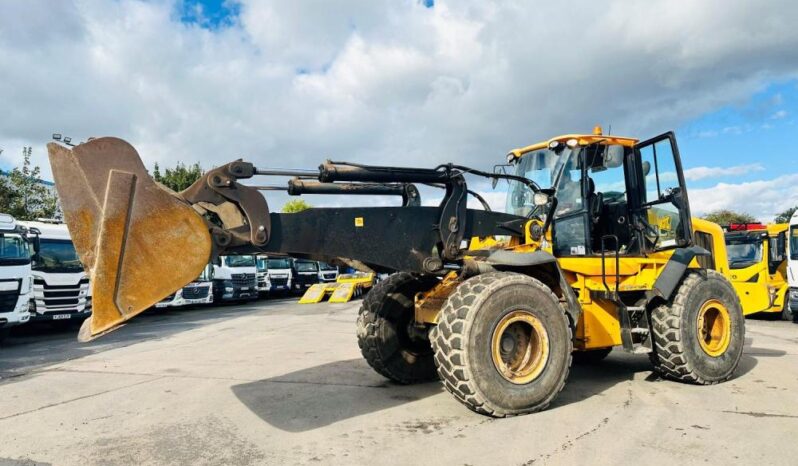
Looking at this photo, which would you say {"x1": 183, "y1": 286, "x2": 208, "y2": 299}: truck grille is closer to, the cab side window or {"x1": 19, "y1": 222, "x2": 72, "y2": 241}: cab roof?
{"x1": 19, "y1": 222, "x2": 72, "y2": 241}: cab roof

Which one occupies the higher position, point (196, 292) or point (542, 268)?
point (542, 268)

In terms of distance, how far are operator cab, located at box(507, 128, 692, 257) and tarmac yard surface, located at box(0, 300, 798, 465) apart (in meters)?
1.66

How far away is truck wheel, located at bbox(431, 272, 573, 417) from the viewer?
492 centimetres

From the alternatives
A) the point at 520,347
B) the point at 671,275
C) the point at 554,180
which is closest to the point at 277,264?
the point at 554,180

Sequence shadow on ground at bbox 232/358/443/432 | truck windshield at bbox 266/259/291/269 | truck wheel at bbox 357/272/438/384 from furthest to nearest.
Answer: truck windshield at bbox 266/259/291/269
truck wheel at bbox 357/272/438/384
shadow on ground at bbox 232/358/443/432

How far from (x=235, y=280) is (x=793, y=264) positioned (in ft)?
62.8

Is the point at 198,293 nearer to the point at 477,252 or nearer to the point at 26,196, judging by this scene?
the point at 26,196

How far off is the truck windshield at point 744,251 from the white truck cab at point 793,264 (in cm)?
108

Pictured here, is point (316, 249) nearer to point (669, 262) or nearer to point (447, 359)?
point (447, 359)

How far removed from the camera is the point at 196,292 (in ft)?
68.9

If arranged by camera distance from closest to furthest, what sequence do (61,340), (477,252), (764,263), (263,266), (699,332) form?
1. (477,252)
2. (699,332)
3. (61,340)
4. (764,263)
5. (263,266)

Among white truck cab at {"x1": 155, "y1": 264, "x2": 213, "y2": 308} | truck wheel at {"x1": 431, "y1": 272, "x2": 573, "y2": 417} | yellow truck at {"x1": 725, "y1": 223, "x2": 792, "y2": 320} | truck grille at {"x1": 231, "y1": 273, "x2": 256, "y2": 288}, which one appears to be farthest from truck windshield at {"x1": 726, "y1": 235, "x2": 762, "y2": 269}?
truck grille at {"x1": 231, "y1": 273, "x2": 256, "y2": 288}

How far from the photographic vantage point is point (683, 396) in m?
5.92

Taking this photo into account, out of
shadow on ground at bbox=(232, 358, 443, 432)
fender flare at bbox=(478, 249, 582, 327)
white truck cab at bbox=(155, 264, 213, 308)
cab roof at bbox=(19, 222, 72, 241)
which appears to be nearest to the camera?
shadow on ground at bbox=(232, 358, 443, 432)
